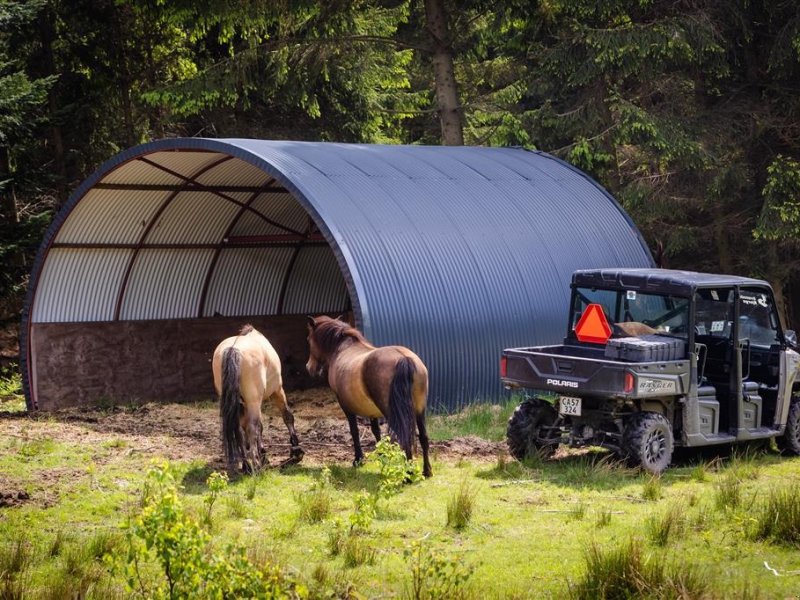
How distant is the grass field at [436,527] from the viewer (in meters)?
7.57

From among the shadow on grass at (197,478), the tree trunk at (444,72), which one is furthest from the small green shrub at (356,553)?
the tree trunk at (444,72)

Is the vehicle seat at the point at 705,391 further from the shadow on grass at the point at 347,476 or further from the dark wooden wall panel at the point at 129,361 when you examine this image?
the dark wooden wall panel at the point at 129,361

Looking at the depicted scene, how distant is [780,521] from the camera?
353 inches

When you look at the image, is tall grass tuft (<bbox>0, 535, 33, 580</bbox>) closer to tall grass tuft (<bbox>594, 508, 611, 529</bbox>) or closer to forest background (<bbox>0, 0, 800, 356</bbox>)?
tall grass tuft (<bbox>594, 508, 611, 529</bbox>)

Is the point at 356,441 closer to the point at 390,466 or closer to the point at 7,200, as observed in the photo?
the point at 390,466

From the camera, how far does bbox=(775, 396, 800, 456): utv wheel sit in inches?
518

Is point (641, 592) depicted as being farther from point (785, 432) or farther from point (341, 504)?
point (785, 432)

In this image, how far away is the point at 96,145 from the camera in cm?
2475

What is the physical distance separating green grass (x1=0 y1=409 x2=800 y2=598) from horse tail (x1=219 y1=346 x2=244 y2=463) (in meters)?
0.42

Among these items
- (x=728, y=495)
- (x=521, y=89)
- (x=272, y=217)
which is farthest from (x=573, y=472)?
(x=521, y=89)

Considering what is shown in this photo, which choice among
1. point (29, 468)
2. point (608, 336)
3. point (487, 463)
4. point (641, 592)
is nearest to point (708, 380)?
point (608, 336)

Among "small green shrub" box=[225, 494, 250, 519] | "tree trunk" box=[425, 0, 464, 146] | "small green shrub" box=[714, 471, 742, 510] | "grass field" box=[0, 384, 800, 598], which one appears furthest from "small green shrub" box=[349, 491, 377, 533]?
"tree trunk" box=[425, 0, 464, 146]

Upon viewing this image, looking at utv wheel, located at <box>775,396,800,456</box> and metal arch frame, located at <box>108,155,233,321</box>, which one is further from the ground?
metal arch frame, located at <box>108,155,233,321</box>

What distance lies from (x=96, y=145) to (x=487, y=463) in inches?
586
